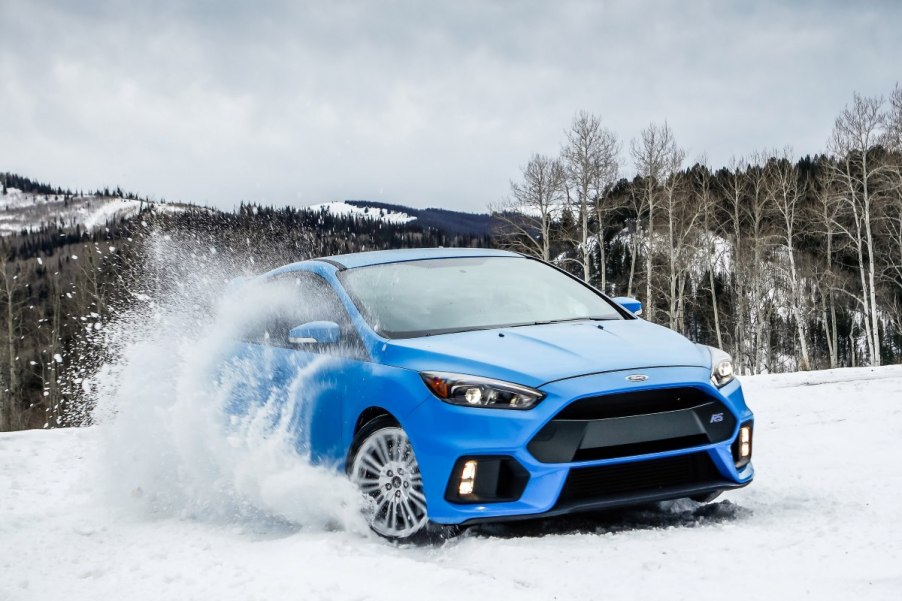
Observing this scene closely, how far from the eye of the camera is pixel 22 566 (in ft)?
13.8

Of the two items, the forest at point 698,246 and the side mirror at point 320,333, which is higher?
the forest at point 698,246

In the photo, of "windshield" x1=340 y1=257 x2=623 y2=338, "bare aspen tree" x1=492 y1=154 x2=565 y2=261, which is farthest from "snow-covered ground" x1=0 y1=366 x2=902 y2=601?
"bare aspen tree" x1=492 y1=154 x2=565 y2=261

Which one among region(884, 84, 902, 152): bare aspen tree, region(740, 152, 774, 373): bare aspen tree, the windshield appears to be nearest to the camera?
the windshield

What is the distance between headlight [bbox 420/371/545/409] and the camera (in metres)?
3.80

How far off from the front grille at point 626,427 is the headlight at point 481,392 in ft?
0.53

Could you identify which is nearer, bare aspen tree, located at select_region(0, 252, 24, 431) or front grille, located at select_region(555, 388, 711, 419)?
front grille, located at select_region(555, 388, 711, 419)

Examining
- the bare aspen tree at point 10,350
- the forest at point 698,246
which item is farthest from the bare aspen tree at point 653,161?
the bare aspen tree at point 10,350

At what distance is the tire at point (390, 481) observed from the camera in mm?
4047

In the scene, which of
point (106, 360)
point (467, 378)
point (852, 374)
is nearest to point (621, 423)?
point (467, 378)

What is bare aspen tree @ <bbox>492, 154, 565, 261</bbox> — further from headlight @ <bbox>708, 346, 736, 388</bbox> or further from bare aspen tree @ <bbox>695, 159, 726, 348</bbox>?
headlight @ <bbox>708, 346, 736, 388</bbox>

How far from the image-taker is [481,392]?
3.87 m

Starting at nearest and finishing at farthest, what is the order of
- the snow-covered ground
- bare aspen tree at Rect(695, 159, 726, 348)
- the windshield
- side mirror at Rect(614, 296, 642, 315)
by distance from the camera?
1. the snow-covered ground
2. the windshield
3. side mirror at Rect(614, 296, 642, 315)
4. bare aspen tree at Rect(695, 159, 726, 348)

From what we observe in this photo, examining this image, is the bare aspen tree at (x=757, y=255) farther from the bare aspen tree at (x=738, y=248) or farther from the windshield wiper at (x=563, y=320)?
the windshield wiper at (x=563, y=320)

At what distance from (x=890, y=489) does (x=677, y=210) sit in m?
46.2
